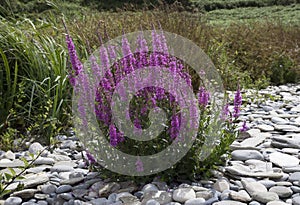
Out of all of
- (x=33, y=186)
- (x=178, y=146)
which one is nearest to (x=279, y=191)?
(x=178, y=146)

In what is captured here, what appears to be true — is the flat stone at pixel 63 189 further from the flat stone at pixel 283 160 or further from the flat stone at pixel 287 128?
the flat stone at pixel 287 128

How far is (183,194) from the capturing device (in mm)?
2227

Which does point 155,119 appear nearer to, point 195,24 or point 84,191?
point 84,191

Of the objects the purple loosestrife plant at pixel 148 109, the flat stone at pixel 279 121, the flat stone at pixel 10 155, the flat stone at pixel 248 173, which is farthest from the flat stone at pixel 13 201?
the flat stone at pixel 279 121

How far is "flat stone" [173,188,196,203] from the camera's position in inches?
86.9

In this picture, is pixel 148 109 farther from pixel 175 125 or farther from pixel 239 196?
pixel 239 196

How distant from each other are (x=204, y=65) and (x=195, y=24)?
0.79 metres

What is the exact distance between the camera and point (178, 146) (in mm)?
2326

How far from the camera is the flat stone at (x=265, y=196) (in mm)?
2209

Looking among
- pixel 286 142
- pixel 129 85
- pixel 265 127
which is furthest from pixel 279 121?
pixel 129 85

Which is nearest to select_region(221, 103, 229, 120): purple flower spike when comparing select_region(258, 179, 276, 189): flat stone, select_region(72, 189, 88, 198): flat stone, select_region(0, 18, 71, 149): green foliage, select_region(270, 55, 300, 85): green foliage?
select_region(258, 179, 276, 189): flat stone

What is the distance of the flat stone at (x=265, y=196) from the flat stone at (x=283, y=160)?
1.60 ft

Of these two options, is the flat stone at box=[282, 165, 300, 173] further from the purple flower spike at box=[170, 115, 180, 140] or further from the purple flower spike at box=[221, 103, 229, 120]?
the purple flower spike at box=[170, 115, 180, 140]

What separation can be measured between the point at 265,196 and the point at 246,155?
0.62 metres
